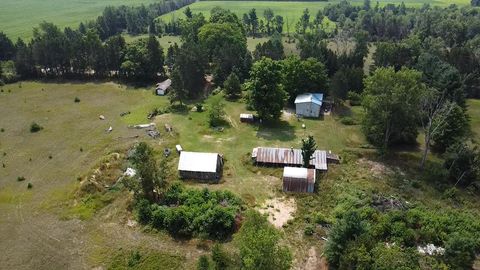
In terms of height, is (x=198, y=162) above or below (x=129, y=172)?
above

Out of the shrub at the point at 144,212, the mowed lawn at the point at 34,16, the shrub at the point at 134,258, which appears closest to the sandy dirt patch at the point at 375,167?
the shrub at the point at 144,212

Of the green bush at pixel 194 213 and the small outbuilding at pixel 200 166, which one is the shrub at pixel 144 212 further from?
the small outbuilding at pixel 200 166

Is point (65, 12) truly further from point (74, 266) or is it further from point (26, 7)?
point (74, 266)

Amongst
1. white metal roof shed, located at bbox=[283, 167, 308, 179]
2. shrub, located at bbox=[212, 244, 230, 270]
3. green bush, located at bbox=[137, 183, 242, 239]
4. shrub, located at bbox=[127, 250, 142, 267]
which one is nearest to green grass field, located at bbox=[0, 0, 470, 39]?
white metal roof shed, located at bbox=[283, 167, 308, 179]

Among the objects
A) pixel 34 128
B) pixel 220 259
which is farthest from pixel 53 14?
pixel 220 259

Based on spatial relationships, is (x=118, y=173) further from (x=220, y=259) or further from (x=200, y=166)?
(x=220, y=259)

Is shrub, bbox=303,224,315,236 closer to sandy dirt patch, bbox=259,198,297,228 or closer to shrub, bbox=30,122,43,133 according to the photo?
sandy dirt patch, bbox=259,198,297,228
